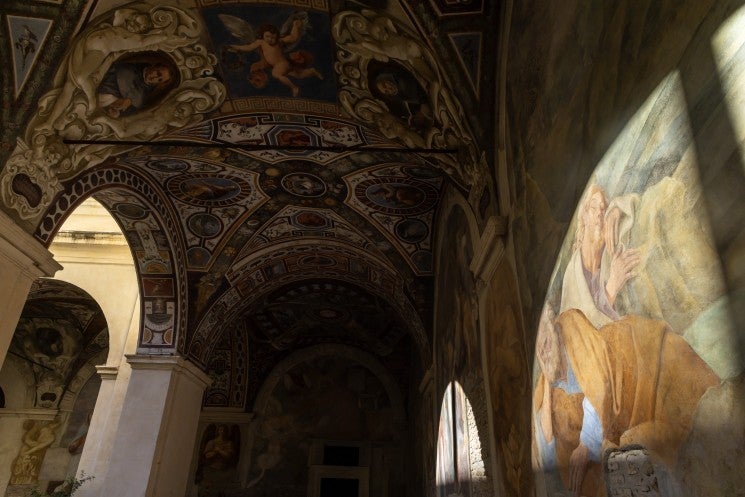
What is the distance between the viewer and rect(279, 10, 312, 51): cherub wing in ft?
19.2

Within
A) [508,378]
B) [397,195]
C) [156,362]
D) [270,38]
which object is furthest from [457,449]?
[156,362]

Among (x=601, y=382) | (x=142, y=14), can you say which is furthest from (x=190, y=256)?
(x=601, y=382)

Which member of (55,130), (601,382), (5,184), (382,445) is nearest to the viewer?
(601,382)

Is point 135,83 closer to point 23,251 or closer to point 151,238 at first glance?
point 23,251

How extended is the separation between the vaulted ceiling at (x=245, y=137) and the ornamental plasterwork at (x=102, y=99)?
18mm

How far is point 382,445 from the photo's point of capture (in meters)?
17.9

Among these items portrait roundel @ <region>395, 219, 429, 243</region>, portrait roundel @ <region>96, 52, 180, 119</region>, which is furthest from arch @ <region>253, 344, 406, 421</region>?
portrait roundel @ <region>96, 52, 180, 119</region>

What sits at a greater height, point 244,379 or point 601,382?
point 244,379

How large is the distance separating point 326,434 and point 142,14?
1515cm

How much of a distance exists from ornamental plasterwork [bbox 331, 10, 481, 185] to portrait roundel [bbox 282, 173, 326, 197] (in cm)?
262

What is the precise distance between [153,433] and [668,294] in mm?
10275

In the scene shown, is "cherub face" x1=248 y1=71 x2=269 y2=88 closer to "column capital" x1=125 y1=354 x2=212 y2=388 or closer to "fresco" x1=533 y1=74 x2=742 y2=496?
"fresco" x1=533 y1=74 x2=742 y2=496

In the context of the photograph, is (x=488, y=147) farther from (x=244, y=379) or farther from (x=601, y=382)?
(x=244, y=379)

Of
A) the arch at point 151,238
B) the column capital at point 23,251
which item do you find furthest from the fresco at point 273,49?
the arch at point 151,238
